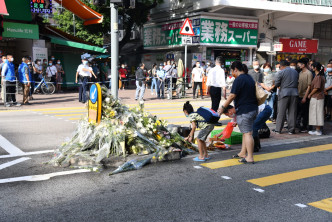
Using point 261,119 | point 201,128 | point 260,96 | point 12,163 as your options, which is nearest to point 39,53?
point 12,163

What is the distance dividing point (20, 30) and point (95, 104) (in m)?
15.1

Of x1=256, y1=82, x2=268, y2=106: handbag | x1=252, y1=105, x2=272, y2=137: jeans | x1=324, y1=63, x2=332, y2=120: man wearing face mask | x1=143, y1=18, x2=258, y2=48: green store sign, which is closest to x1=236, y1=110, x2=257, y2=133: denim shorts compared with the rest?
x1=256, y1=82, x2=268, y2=106: handbag

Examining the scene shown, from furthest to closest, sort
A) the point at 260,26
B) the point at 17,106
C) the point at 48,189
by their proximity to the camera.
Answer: the point at 260,26
the point at 17,106
the point at 48,189

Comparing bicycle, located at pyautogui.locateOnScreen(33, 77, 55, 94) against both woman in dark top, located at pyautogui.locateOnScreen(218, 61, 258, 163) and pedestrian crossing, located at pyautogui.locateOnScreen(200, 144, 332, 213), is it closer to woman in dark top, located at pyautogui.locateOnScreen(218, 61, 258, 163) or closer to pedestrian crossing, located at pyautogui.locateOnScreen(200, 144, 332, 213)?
pedestrian crossing, located at pyautogui.locateOnScreen(200, 144, 332, 213)

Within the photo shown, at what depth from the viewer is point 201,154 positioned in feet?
21.1

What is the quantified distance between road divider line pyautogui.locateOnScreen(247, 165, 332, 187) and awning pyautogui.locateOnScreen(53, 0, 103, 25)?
18.8 meters

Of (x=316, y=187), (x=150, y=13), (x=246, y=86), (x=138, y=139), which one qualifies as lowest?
(x=316, y=187)

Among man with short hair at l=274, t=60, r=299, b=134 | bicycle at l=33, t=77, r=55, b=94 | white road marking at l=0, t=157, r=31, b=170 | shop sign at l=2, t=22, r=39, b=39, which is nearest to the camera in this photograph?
white road marking at l=0, t=157, r=31, b=170

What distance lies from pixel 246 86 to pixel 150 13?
24.1 meters

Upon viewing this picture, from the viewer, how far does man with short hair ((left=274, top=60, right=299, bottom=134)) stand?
8852mm

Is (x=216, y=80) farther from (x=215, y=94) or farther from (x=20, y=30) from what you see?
(x=20, y=30)

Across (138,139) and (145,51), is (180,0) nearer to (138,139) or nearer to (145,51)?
(145,51)

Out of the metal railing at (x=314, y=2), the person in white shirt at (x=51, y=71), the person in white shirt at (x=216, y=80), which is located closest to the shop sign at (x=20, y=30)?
the person in white shirt at (x=51, y=71)

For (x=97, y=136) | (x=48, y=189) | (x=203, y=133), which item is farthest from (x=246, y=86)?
(x=48, y=189)
